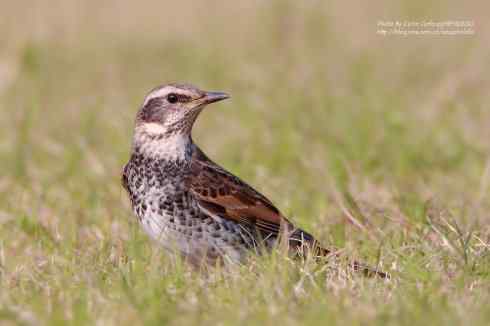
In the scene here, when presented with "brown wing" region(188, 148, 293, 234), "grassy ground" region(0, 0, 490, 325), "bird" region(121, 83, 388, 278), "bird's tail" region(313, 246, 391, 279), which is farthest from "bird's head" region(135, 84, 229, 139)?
"bird's tail" region(313, 246, 391, 279)

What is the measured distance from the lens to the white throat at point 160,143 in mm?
6996

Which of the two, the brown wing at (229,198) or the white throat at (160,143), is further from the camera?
the white throat at (160,143)

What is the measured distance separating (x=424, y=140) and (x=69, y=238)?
396 centimetres

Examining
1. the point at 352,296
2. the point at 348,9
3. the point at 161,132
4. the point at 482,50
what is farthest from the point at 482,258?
the point at 348,9

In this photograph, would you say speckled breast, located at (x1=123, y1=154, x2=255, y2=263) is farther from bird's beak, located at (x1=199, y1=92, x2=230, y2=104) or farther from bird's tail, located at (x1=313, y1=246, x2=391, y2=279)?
bird's tail, located at (x1=313, y1=246, x2=391, y2=279)

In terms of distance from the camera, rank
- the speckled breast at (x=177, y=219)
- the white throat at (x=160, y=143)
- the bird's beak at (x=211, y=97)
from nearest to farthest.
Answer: the speckled breast at (x=177, y=219)
the white throat at (x=160, y=143)
the bird's beak at (x=211, y=97)

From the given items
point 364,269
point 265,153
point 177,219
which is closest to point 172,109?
point 177,219

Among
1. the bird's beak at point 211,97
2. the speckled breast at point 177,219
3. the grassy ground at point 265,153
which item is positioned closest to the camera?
the grassy ground at point 265,153

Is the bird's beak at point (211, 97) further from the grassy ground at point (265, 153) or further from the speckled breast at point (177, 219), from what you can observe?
the grassy ground at point (265, 153)

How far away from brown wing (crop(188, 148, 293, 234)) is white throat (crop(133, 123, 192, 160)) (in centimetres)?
11

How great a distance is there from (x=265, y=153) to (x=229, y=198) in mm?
2959

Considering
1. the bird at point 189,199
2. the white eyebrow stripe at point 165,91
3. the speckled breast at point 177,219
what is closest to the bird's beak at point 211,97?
the bird at point 189,199

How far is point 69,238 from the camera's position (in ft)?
23.9

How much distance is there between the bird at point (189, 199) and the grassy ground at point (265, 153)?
0.25 m
